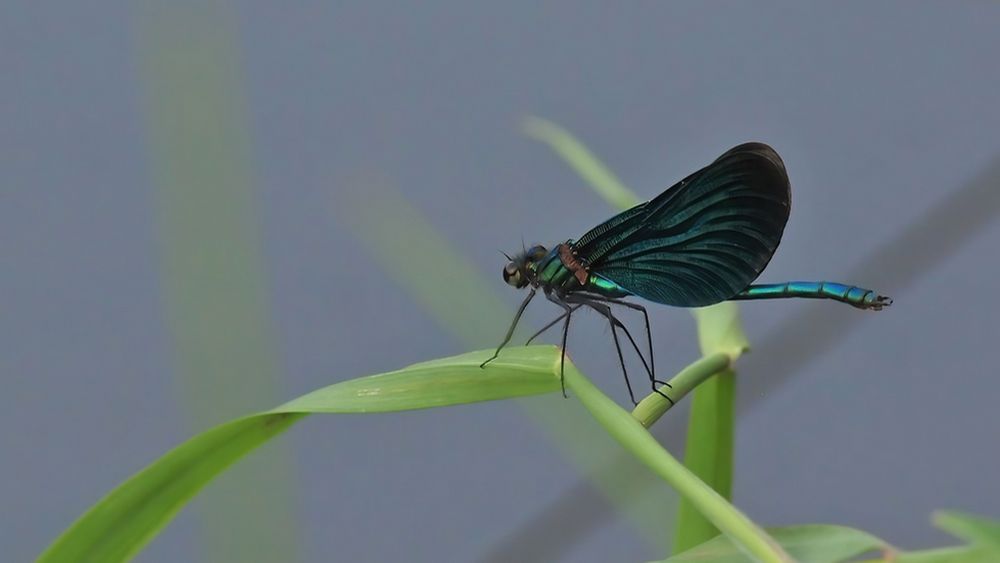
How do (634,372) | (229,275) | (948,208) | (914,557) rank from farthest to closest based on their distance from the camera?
1. (948,208)
2. (634,372)
3. (229,275)
4. (914,557)

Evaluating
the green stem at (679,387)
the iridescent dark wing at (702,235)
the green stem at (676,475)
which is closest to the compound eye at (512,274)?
the iridescent dark wing at (702,235)

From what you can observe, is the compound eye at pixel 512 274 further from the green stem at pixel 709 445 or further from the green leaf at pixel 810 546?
the green leaf at pixel 810 546

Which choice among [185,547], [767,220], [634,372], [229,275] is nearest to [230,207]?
[229,275]

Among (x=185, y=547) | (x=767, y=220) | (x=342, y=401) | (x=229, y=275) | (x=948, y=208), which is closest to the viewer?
(x=342, y=401)

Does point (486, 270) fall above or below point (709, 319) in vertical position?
above

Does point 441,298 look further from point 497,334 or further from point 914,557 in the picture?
point 914,557

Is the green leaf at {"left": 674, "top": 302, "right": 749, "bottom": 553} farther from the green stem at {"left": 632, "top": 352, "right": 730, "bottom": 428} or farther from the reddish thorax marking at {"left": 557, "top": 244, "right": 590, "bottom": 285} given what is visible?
the reddish thorax marking at {"left": 557, "top": 244, "right": 590, "bottom": 285}

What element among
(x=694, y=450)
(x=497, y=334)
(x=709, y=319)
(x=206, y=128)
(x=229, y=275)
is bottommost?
(x=694, y=450)

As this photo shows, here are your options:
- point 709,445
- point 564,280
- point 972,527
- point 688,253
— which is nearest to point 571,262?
point 564,280
